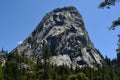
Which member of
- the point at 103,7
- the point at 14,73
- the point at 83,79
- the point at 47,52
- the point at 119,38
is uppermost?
the point at 14,73

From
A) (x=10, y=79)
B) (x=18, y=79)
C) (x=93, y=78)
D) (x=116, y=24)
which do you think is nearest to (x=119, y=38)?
Result: (x=116, y=24)

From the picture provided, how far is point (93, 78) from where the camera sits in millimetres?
174750

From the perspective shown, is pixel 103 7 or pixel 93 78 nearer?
pixel 103 7

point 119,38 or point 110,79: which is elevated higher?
point 110,79

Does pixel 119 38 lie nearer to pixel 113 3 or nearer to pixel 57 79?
pixel 113 3

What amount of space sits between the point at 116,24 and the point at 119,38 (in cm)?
73

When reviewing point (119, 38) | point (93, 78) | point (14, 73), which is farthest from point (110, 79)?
point (119, 38)

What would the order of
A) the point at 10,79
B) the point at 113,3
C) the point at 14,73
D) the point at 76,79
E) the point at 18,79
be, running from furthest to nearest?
the point at 14,73 < the point at 18,79 < the point at 10,79 < the point at 76,79 < the point at 113,3

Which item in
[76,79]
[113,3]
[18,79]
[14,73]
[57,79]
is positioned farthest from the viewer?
[14,73]

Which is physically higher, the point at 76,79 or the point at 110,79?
the point at 110,79

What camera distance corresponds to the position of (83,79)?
103125 millimetres

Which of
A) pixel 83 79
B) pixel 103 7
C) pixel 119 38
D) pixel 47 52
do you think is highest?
pixel 47 52

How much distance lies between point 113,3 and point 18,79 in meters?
145

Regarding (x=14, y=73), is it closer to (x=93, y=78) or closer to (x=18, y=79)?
(x=18, y=79)
